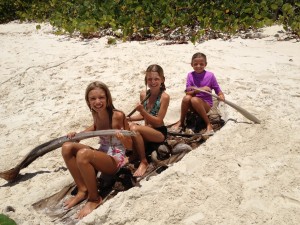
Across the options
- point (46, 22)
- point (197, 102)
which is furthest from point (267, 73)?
point (46, 22)

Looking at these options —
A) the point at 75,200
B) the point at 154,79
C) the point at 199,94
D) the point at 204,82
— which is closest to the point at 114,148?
the point at 75,200

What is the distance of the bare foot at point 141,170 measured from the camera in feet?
8.84

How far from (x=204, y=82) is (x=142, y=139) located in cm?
110

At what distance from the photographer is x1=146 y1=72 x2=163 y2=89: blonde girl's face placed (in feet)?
9.61

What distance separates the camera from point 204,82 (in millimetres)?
3479

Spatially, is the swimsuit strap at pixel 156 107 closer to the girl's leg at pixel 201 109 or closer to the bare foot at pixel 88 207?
the girl's leg at pixel 201 109

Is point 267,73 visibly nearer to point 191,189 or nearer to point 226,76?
point 226,76

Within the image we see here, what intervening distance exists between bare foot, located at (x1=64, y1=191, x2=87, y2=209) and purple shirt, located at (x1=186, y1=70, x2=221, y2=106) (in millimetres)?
1548

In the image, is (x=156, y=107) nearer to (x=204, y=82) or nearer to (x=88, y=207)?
(x=204, y=82)

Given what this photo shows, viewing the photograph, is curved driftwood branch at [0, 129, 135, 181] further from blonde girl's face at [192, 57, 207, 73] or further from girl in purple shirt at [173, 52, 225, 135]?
blonde girl's face at [192, 57, 207, 73]

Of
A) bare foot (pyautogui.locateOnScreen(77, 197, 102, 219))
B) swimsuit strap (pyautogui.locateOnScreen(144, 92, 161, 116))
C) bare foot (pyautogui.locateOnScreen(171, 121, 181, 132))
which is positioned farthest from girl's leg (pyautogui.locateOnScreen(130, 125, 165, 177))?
bare foot (pyautogui.locateOnScreen(171, 121, 181, 132))

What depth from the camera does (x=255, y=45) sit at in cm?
563

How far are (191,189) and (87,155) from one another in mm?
811

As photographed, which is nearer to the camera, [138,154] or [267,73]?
[138,154]
